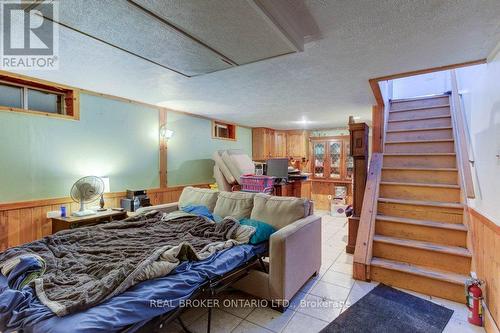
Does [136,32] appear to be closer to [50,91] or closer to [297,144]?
[50,91]

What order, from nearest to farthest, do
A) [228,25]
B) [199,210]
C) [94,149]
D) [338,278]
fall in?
[228,25]
[338,278]
[199,210]
[94,149]

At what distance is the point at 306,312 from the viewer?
85.7 inches

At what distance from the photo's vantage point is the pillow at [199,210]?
2.86 metres

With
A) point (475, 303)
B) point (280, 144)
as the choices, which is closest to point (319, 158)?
point (280, 144)

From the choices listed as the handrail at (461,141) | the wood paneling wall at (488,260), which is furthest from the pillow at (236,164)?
the wood paneling wall at (488,260)

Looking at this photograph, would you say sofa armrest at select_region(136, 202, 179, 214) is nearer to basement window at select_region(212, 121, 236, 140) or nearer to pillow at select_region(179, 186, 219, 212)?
pillow at select_region(179, 186, 219, 212)

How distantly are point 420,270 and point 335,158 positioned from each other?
14.5ft

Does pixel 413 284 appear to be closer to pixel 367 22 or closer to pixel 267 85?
pixel 367 22

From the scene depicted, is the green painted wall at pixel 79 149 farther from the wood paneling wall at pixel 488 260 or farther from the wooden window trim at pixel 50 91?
the wood paneling wall at pixel 488 260

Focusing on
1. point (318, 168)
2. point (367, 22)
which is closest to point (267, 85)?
point (367, 22)

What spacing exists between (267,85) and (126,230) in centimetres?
229

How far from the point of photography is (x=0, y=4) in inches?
59.8

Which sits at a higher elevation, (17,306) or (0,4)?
(0,4)

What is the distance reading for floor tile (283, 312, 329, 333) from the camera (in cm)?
195
